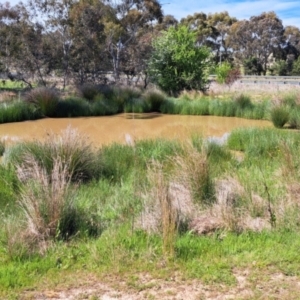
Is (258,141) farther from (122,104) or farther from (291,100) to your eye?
(122,104)

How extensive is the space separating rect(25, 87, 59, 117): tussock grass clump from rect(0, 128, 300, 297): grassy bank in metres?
8.85

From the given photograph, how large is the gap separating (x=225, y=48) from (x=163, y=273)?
146ft

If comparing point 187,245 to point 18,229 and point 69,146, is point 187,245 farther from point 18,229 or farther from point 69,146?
point 69,146

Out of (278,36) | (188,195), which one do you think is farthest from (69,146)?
(278,36)

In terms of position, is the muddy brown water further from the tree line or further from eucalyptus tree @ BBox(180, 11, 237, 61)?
eucalyptus tree @ BBox(180, 11, 237, 61)

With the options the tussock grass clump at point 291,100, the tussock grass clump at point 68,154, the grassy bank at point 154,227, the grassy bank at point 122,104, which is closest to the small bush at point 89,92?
the grassy bank at point 122,104

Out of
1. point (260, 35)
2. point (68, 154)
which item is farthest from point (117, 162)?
point (260, 35)

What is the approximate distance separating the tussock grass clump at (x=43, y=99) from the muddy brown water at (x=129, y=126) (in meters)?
0.44

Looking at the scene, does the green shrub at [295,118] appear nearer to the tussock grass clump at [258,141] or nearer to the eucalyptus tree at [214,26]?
the tussock grass clump at [258,141]

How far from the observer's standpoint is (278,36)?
4047cm

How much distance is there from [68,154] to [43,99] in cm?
877

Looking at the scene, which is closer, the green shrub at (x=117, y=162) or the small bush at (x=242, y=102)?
the green shrub at (x=117, y=162)

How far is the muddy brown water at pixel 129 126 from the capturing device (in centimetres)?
1048

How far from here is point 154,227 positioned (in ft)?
10.6
